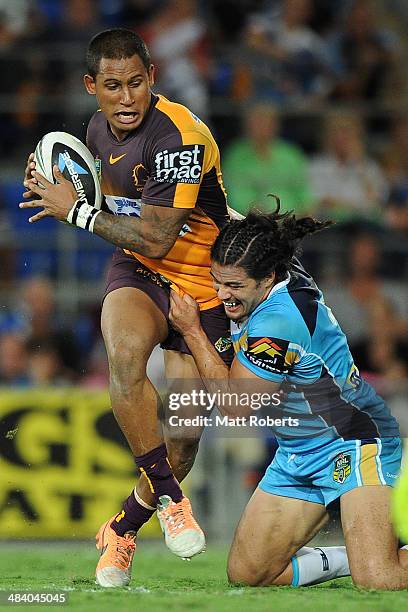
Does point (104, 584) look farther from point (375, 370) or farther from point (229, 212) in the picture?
point (375, 370)

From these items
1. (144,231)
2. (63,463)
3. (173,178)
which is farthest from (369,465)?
(63,463)

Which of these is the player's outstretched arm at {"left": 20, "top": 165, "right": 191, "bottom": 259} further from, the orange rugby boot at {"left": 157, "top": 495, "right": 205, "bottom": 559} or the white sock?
the white sock

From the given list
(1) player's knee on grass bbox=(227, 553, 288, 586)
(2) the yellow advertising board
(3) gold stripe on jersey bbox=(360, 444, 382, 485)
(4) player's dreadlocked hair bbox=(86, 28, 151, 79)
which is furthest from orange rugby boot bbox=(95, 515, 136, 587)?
(2) the yellow advertising board

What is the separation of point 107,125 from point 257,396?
5.14 ft

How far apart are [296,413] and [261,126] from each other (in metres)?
4.80

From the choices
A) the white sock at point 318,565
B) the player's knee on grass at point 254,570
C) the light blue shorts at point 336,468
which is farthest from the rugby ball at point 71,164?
the white sock at point 318,565

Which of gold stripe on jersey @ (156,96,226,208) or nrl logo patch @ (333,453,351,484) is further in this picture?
nrl logo patch @ (333,453,351,484)

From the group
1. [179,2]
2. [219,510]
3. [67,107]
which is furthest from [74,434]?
[179,2]

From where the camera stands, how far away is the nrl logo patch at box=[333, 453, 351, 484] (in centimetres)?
580

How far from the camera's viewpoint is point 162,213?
5645 mm

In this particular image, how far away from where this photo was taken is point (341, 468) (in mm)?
5820

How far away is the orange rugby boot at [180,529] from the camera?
18.4ft

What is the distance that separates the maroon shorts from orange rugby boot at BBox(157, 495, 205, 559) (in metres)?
0.77

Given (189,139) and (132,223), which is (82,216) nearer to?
(132,223)
